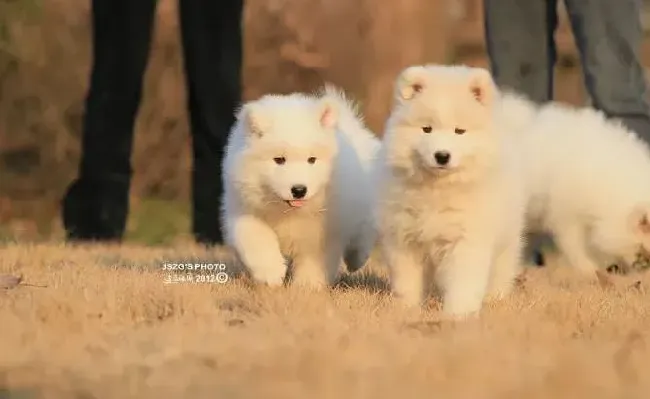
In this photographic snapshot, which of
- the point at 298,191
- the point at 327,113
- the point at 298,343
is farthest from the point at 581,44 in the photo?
the point at 298,343

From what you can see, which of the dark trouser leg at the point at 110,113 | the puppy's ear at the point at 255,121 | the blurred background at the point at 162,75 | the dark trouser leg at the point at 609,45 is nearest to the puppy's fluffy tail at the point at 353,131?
the puppy's ear at the point at 255,121

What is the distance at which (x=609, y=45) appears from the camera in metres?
4.39

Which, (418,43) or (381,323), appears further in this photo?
(418,43)

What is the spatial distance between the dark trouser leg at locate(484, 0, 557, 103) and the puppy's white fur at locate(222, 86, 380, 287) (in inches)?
41.0

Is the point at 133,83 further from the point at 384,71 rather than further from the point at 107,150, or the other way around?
the point at 384,71

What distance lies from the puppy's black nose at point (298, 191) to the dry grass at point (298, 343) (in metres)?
0.27

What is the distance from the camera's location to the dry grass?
86.8 inches

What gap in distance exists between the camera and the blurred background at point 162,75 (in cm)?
828

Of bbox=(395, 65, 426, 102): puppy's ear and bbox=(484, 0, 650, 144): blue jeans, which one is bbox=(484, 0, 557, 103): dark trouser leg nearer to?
bbox=(484, 0, 650, 144): blue jeans

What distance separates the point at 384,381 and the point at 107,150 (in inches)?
101

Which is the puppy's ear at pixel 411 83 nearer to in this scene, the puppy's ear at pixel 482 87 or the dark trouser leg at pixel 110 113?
the puppy's ear at pixel 482 87

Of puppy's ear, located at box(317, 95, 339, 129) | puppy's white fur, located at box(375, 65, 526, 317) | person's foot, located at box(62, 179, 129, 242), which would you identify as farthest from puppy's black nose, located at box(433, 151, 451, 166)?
person's foot, located at box(62, 179, 129, 242)

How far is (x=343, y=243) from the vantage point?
3.65m

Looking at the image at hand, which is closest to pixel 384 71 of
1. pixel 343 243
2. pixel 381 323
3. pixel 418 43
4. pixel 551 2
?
pixel 418 43
